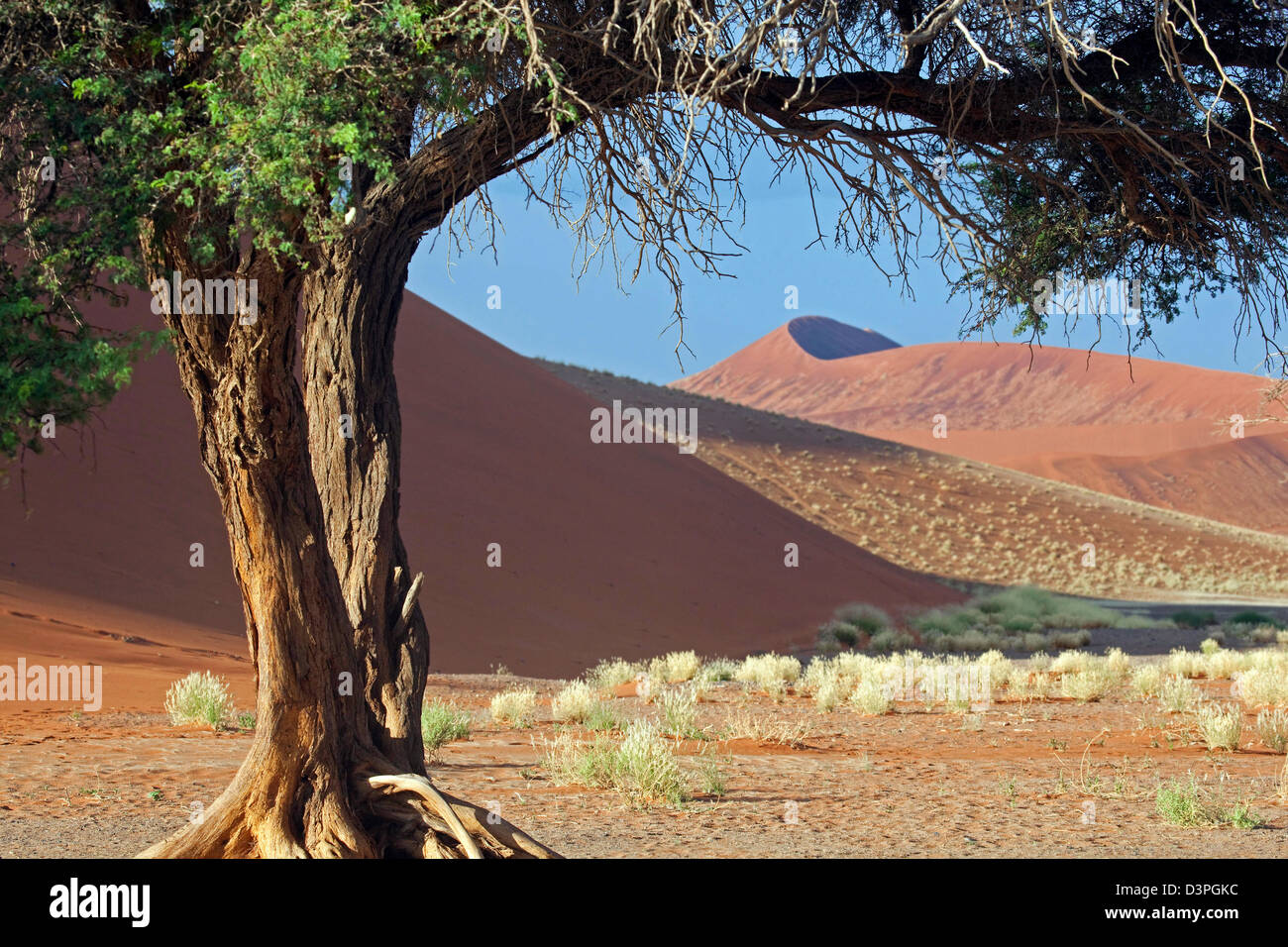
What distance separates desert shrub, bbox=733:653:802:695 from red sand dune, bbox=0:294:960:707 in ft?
17.6

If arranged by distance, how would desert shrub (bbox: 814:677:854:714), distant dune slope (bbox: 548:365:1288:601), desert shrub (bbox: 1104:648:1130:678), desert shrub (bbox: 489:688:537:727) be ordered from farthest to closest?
1. distant dune slope (bbox: 548:365:1288:601)
2. desert shrub (bbox: 1104:648:1130:678)
3. desert shrub (bbox: 814:677:854:714)
4. desert shrub (bbox: 489:688:537:727)

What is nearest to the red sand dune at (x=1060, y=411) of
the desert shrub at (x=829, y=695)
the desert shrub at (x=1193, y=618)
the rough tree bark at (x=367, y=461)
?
the desert shrub at (x=1193, y=618)

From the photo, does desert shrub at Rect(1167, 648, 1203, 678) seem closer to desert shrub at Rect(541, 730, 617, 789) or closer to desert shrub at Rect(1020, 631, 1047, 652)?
desert shrub at Rect(1020, 631, 1047, 652)

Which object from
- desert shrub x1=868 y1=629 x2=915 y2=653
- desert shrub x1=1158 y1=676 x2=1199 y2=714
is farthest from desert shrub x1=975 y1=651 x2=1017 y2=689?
desert shrub x1=868 y1=629 x2=915 y2=653

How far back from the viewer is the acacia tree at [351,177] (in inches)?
194

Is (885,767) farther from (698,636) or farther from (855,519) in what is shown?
(855,519)

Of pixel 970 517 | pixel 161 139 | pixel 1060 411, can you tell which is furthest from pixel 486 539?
pixel 1060 411

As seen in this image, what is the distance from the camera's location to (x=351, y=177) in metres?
5.23

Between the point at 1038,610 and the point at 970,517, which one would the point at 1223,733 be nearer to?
the point at 1038,610

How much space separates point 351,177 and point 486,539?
27.4 meters

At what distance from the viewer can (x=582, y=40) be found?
21.4 ft

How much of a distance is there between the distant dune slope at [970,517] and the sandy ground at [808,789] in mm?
34984

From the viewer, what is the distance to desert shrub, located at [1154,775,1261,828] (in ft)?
25.0
